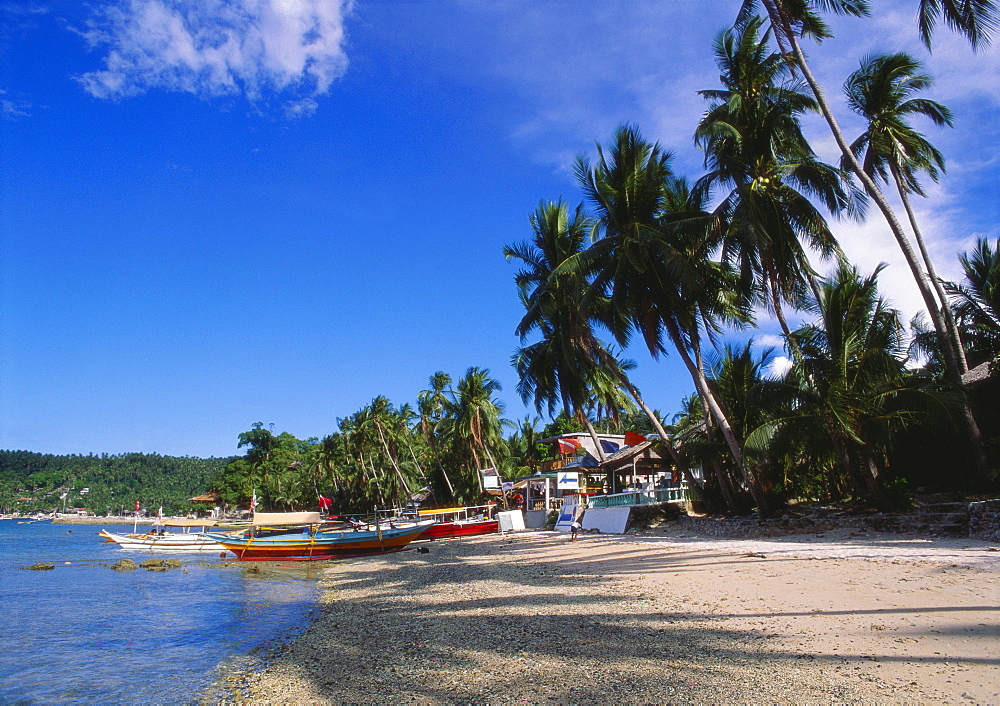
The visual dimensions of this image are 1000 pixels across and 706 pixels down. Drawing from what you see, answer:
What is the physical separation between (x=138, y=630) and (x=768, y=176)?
21.7 metres

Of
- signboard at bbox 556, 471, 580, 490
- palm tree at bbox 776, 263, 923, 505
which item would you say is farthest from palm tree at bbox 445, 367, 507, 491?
palm tree at bbox 776, 263, 923, 505

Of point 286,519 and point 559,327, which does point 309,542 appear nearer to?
point 286,519

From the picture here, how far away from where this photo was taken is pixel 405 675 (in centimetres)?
694


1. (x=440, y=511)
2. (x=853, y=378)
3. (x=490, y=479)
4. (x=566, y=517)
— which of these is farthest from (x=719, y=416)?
(x=490, y=479)

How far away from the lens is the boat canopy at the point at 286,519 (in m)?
28.0

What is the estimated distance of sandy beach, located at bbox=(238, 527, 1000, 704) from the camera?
5.29 m

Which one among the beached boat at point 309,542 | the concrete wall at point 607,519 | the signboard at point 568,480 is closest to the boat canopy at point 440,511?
the beached boat at point 309,542

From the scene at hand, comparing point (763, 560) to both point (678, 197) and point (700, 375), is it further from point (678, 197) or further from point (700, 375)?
point (678, 197)

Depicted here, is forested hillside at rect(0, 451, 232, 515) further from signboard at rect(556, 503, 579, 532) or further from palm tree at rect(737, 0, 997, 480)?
palm tree at rect(737, 0, 997, 480)

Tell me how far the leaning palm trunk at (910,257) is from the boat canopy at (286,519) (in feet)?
83.2

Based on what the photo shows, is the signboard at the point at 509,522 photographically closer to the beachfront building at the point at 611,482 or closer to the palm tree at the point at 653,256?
the beachfront building at the point at 611,482

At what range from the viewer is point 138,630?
12.3 metres

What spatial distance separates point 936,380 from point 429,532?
24185 mm

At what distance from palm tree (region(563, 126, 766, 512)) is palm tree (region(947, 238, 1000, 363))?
722cm
